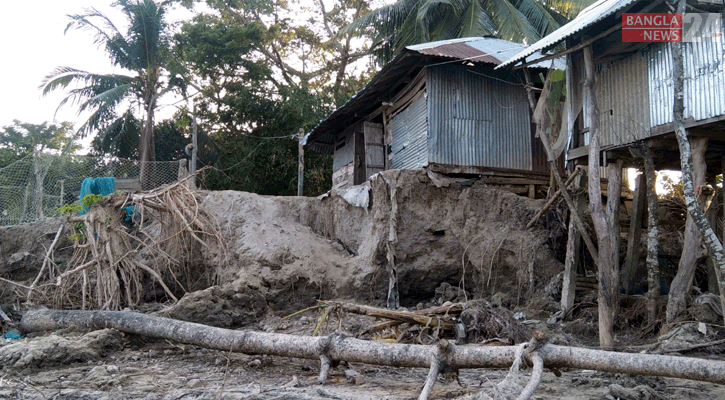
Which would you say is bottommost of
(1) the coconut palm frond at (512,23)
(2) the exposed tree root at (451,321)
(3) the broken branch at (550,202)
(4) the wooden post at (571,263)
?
(2) the exposed tree root at (451,321)

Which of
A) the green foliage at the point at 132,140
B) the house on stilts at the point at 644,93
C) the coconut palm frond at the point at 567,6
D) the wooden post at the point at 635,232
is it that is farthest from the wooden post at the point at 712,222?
the green foliage at the point at 132,140

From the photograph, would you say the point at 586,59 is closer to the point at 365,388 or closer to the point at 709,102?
the point at 709,102

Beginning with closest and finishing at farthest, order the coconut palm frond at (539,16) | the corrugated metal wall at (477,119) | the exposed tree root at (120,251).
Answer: the exposed tree root at (120,251)
the corrugated metal wall at (477,119)
the coconut palm frond at (539,16)

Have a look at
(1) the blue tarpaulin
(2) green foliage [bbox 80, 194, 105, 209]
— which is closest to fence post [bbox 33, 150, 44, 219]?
(1) the blue tarpaulin

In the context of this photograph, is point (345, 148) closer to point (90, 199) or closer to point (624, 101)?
point (90, 199)

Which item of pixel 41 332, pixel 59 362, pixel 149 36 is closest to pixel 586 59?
pixel 59 362

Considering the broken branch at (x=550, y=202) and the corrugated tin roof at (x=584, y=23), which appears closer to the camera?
the corrugated tin roof at (x=584, y=23)

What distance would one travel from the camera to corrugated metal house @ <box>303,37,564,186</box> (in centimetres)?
1147

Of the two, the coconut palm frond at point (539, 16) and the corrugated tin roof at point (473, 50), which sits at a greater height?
the coconut palm frond at point (539, 16)

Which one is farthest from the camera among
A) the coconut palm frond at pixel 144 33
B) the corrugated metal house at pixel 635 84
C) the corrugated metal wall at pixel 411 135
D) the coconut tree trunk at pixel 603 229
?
the coconut palm frond at pixel 144 33

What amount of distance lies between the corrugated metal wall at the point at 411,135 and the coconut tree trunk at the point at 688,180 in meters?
5.15

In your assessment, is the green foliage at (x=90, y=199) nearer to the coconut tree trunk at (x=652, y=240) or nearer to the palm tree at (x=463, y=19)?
the coconut tree trunk at (x=652, y=240)

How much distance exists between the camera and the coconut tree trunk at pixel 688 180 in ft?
22.3

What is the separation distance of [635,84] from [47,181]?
13088 mm
